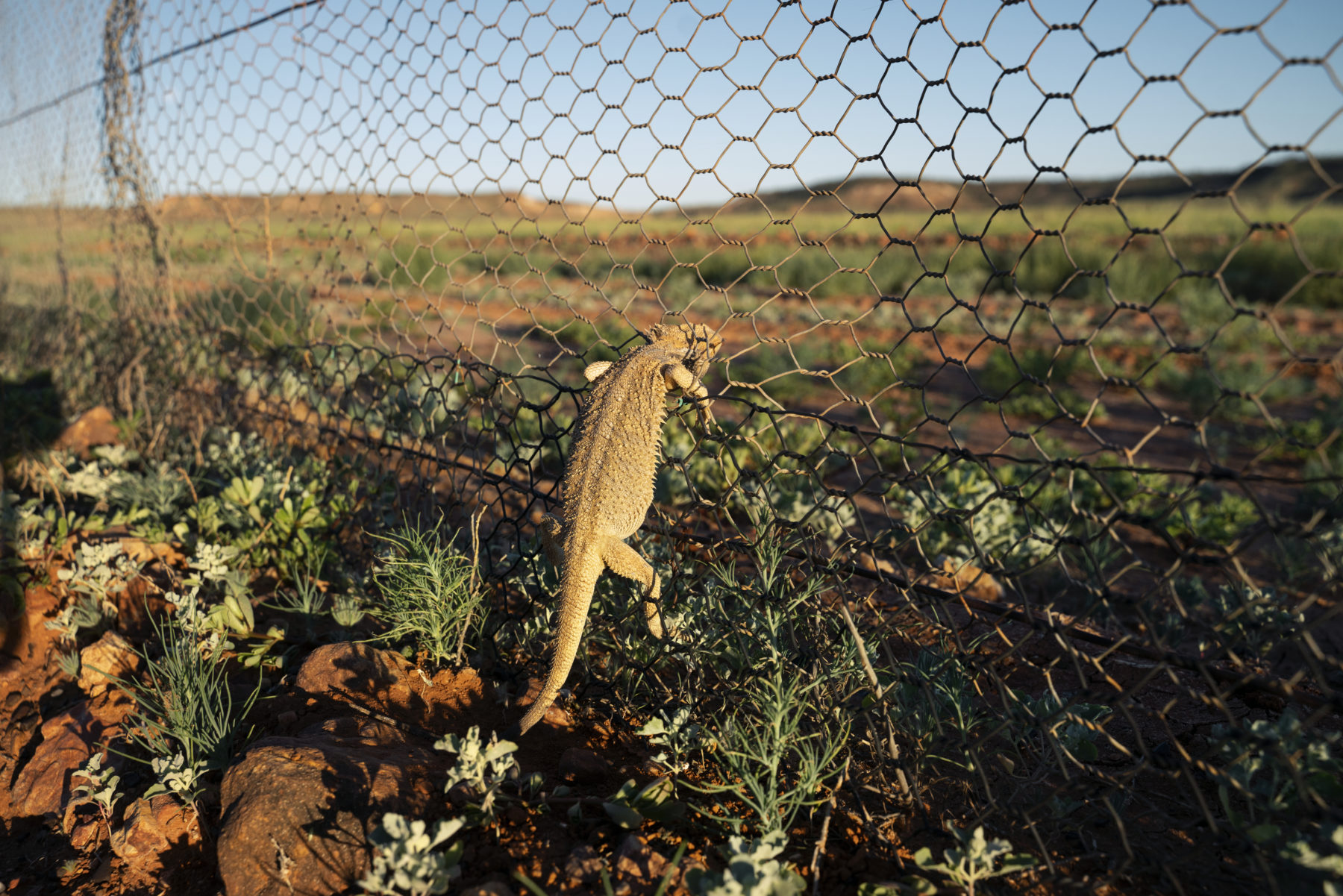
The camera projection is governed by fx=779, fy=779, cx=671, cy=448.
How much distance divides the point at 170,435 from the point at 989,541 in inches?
218

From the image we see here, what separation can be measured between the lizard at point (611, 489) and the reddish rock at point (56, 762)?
64.7 inches

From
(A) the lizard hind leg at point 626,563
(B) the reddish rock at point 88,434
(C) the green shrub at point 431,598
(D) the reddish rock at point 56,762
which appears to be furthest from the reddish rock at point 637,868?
(B) the reddish rock at point 88,434

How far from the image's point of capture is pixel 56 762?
2.78 meters

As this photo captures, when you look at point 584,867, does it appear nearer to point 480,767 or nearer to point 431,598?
point 480,767

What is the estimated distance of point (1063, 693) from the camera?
2965mm

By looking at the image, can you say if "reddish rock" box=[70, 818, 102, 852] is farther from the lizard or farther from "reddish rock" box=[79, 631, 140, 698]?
the lizard

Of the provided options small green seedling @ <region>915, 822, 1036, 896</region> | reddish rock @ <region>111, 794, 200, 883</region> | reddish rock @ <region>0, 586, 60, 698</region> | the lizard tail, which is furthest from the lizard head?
reddish rock @ <region>0, 586, 60, 698</region>

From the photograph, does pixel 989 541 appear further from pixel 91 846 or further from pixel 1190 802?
pixel 91 846

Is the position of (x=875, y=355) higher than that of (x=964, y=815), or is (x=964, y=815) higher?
(x=875, y=355)

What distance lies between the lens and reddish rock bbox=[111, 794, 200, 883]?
2.33 metres

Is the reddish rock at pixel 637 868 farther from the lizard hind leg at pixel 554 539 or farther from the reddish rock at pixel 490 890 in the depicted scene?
the lizard hind leg at pixel 554 539

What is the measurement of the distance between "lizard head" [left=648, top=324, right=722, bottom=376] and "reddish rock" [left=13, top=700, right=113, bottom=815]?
2.49m

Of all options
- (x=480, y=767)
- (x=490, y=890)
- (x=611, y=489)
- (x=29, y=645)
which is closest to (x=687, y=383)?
(x=611, y=489)

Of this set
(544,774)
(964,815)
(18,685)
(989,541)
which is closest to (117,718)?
(18,685)
